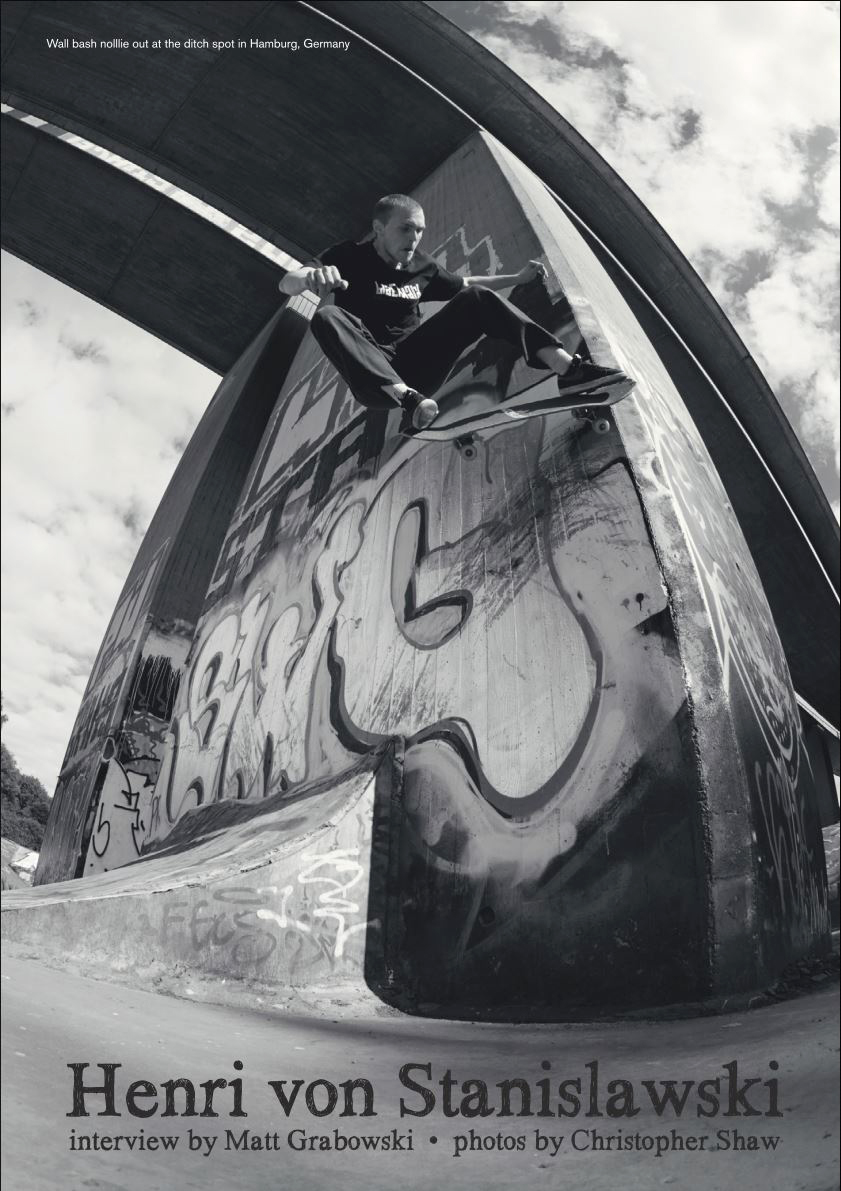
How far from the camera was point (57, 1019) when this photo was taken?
7.82 ft

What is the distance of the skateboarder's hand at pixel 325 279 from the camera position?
5281 mm

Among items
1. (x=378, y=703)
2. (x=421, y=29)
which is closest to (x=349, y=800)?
(x=378, y=703)

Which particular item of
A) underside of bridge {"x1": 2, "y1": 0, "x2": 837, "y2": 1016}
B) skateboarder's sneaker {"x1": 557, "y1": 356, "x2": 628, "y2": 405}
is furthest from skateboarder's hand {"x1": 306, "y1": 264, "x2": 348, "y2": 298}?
underside of bridge {"x1": 2, "y1": 0, "x2": 837, "y2": 1016}

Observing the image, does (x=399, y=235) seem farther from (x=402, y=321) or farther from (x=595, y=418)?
(x=595, y=418)

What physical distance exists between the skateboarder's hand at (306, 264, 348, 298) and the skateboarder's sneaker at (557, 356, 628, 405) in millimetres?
1586

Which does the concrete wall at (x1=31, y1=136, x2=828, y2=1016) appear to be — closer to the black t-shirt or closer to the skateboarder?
the skateboarder

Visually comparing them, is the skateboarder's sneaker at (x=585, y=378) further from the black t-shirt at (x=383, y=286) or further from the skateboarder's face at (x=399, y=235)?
the skateboarder's face at (x=399, y=235)

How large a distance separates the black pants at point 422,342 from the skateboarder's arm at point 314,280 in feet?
0.47

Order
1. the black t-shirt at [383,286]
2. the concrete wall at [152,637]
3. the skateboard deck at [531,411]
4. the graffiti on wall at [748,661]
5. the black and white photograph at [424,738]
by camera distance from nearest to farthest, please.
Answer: the black and white photograph at [424,738], the graffiti on wall at [748,661], the black t-shirt at [383,286], the skateboard deck at [531,411], the concrete wall at [152,637]

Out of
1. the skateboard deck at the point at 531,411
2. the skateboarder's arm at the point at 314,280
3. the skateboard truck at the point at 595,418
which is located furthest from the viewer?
the skateboard truck at the point at 595,418

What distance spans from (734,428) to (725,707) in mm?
11596

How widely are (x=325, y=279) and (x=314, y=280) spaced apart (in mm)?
71

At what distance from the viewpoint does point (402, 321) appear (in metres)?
5.68

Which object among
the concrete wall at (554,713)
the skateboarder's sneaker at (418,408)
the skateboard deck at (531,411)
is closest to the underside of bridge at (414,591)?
the concrete wall at (554,713)
